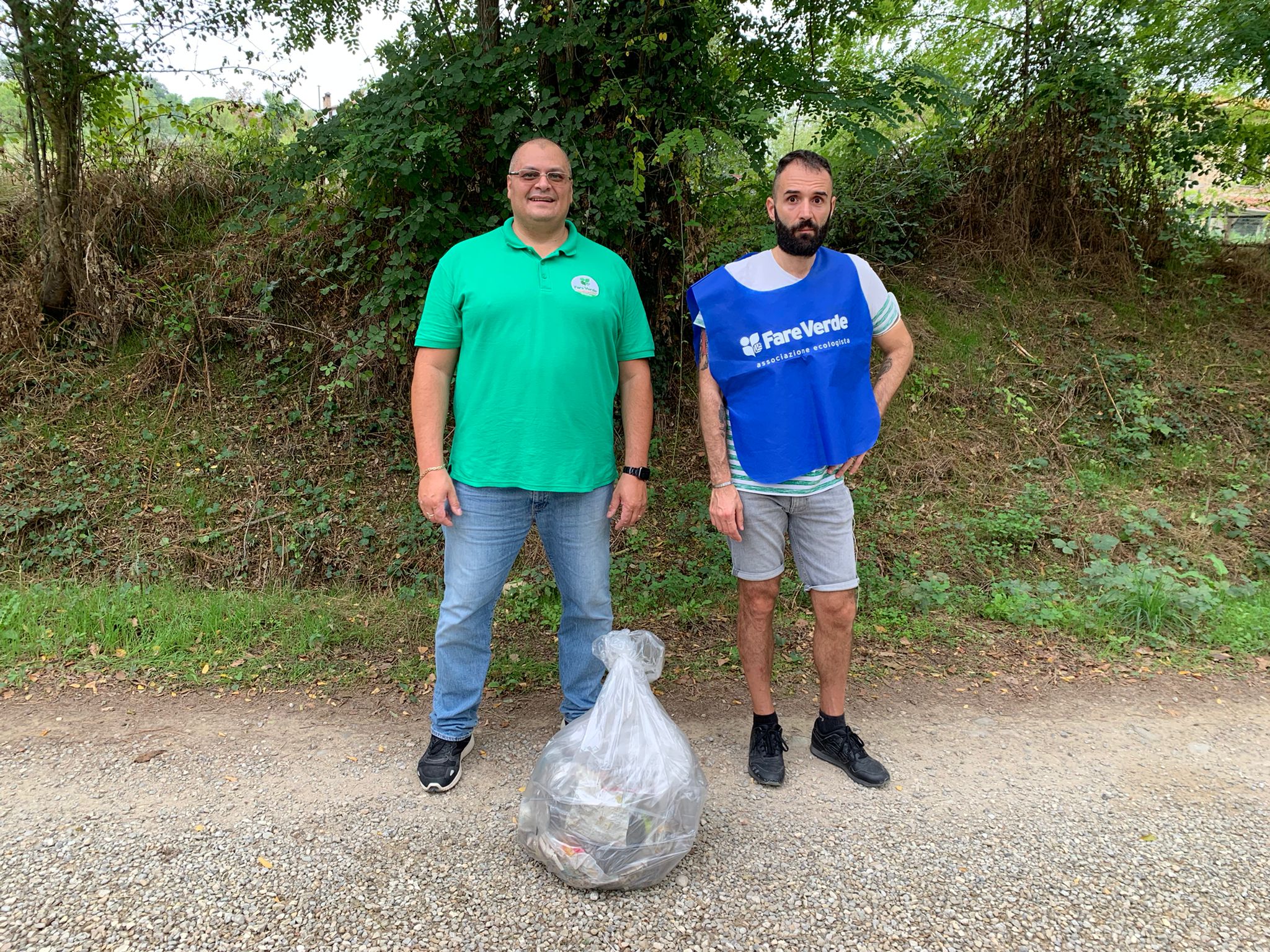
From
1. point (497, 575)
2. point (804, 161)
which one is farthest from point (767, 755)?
point (804, 161)

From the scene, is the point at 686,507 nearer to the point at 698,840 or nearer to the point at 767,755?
the point at 767,755

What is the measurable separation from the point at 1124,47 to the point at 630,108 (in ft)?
15.1

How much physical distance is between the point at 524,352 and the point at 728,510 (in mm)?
902

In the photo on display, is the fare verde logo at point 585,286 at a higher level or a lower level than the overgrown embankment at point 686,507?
higher

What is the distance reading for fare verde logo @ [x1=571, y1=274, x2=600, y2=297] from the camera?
2.59 m

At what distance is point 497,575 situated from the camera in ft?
8.95

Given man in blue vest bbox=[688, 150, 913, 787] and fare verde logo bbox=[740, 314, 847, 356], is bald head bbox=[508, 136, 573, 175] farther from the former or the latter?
fare verde logo bbox=[740, 314, 847, 356]

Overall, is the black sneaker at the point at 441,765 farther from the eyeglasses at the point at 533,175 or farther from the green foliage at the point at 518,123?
the green foliage at the point at 518,123

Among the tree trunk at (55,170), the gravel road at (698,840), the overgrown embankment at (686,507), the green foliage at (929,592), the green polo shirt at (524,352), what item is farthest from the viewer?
the tree trunk at (55,170)

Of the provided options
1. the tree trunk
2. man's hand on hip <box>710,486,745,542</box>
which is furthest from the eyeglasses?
the tree trunk

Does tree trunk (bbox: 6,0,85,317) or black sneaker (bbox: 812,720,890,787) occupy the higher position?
Result: tree trunk (bbox: 6,0,85,317)

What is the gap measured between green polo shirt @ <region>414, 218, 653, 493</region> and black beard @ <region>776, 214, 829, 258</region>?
2.01ft

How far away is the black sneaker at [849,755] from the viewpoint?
9.18 ft

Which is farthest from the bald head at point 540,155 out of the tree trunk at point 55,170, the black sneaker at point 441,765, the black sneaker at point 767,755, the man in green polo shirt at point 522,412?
the tree trunk at point 55,170
